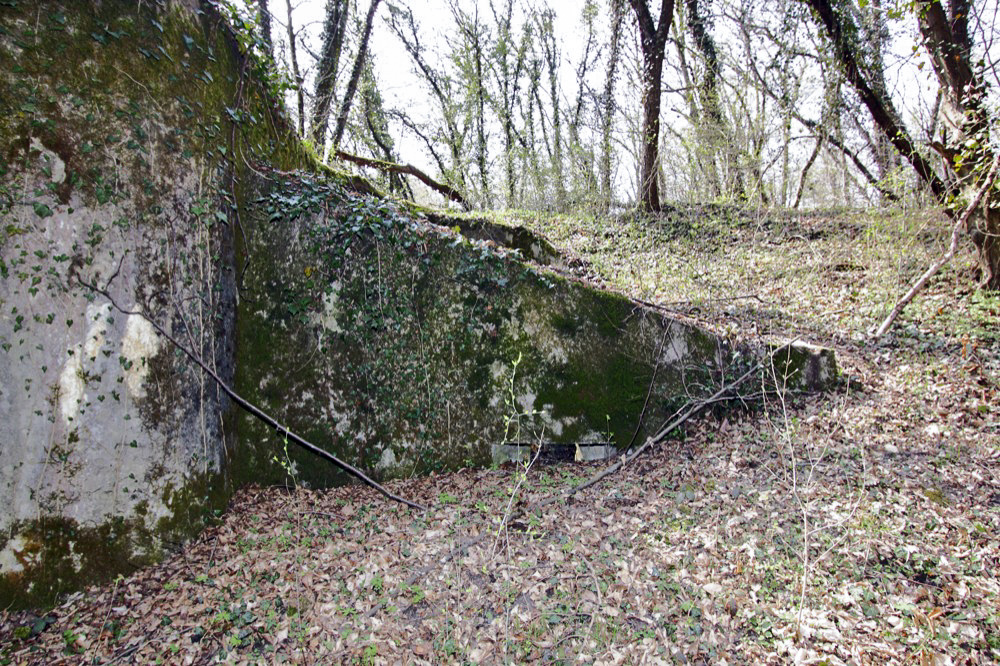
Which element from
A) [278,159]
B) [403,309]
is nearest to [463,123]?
[278,159]

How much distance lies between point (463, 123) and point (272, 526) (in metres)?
16.9

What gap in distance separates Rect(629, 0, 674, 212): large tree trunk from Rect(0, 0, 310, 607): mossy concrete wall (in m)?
9.16

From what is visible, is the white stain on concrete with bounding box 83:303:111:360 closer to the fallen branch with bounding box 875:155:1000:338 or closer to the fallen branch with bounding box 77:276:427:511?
the fallen branch with bounding box 77:276:427:511

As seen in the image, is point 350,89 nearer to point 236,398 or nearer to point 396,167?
point 396,167

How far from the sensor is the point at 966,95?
5777mm

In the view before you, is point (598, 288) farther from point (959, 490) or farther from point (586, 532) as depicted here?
point (959, 490)

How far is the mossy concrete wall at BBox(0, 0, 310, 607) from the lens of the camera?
3.13 meters

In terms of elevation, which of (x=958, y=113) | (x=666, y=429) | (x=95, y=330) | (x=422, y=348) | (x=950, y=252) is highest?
(x=958, y=113)

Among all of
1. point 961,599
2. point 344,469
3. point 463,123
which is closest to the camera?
point 961,599

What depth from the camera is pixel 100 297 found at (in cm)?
339

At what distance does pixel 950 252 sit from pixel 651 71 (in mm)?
7465

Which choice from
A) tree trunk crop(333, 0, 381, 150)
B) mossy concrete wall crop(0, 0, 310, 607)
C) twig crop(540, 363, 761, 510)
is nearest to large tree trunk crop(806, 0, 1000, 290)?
twig crop(540, 363, 761, 510)

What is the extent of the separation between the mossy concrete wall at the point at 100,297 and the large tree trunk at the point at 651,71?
30.1ft

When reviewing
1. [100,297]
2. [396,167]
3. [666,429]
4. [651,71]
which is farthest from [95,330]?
[651,71]
